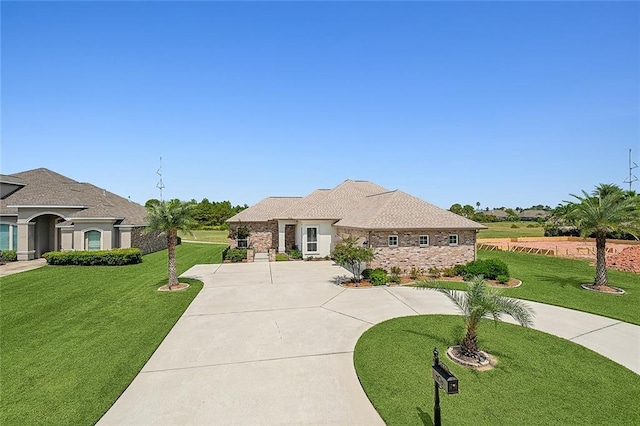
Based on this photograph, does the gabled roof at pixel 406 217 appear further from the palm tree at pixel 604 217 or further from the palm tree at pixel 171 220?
the palm tree at pixel 171 220

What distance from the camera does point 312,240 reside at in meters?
23.1

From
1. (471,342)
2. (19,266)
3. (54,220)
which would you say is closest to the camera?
(471,342)

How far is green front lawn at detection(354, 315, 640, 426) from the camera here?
536cm

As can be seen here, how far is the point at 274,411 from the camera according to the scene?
5590 mm

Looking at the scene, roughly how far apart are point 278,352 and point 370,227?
9.85m

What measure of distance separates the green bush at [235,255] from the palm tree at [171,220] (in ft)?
Result: 25.6

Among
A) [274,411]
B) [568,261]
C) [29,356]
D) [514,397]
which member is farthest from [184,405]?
[568,261]

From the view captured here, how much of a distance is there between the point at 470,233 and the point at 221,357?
51.3 ft

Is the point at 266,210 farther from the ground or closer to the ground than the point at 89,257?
farther from the ground

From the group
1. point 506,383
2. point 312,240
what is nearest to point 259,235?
point 312,240

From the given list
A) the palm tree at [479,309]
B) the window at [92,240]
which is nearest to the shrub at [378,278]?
the palm tree at [479,309]

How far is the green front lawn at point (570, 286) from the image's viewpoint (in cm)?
1129

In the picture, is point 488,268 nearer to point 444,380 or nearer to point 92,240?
point 444,380

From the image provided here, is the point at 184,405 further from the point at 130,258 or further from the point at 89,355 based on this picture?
the point at 130,258
